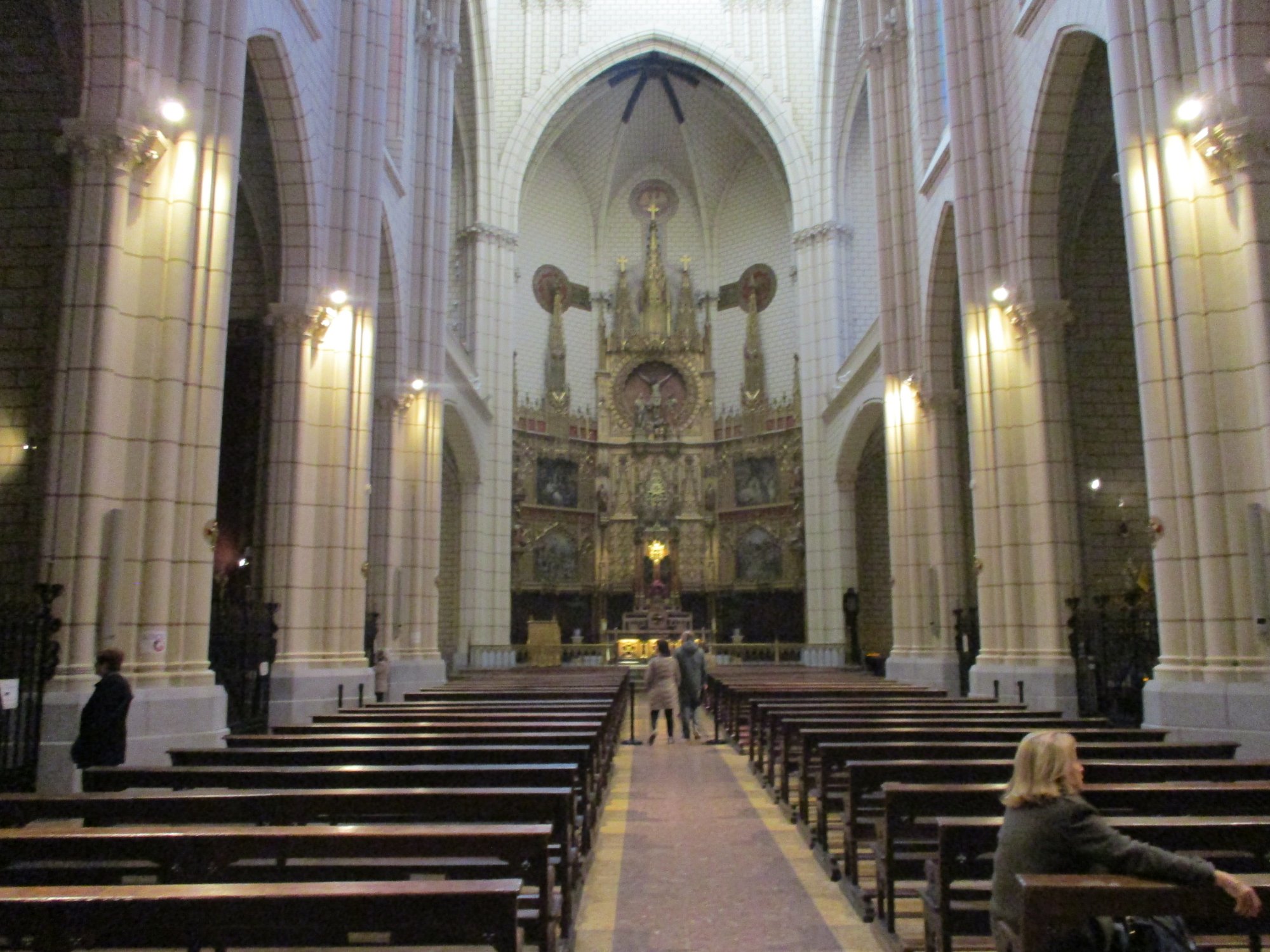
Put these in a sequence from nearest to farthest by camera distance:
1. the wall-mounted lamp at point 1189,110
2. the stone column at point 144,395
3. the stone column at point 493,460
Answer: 1. the stone column at point 144,395
2. the wall-mounted lamp at point 1189,110
3. the stone column at point 493,460

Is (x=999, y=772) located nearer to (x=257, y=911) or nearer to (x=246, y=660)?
(x=257, y=911)

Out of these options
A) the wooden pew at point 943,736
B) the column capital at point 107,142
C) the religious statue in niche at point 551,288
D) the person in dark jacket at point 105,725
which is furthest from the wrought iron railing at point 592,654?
the person in dark jacket at point 105,725

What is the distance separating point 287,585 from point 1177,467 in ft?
37.1

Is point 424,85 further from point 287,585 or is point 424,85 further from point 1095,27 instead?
point 1095,27

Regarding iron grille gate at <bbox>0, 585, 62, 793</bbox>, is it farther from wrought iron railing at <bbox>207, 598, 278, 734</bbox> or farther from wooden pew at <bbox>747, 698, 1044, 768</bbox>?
wooden pew at <bbox>747, 698, 1044, 768</bbox>

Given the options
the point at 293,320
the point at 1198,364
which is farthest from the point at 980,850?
the point at 293,320

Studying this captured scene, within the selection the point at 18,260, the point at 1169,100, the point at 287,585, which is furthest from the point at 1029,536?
the point at 18,260

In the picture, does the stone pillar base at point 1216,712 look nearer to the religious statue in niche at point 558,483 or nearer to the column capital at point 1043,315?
the column capital at point 1043,315

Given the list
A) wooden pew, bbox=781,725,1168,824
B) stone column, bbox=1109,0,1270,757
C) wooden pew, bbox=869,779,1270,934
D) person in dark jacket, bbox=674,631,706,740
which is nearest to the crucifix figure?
person in dark jacket, bbox=674,631,706,740

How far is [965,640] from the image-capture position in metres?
18.6

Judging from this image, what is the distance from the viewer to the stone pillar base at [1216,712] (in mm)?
9055

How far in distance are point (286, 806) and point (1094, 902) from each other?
11.7 feet

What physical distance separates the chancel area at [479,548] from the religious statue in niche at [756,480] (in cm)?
595

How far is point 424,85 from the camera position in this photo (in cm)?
2253
